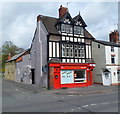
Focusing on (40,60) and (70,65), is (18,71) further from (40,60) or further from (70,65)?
(70,65)

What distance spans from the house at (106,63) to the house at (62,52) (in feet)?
7.40

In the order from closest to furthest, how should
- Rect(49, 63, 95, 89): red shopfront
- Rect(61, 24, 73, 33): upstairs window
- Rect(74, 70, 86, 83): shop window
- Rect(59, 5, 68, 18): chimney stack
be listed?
Rect(49, 63, 95, 89): red shopfront
Rect(61, 24, 73, 33): upstairs window
Rect(74, 70, 86, 83): shop window
Rect(59, 5, 68, 18): chimney stack

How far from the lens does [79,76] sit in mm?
21594

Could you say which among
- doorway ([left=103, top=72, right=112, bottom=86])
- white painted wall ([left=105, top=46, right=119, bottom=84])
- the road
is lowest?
the road

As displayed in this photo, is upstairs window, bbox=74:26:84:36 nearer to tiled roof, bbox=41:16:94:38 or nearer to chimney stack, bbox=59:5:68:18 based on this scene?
tiled roof, bbox=41:16:94:38

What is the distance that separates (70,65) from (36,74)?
6.05 metres

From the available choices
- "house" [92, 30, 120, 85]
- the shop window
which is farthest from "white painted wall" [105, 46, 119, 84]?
the shop window

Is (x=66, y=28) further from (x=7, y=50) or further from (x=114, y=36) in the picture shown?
(x=7, y=50)

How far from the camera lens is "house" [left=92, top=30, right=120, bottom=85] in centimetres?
2323

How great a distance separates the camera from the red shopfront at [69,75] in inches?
753

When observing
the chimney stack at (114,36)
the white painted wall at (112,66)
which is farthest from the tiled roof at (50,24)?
the chimney stack at (114,36)

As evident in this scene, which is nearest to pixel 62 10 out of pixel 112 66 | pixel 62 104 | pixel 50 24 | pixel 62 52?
pixel 50 24

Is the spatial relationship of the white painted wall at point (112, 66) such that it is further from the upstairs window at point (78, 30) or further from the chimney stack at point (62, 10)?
the chimney stack at point (62, 10)

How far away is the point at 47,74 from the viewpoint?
63.7ft
